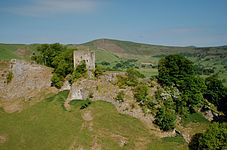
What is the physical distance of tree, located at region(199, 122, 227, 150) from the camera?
85.5ft

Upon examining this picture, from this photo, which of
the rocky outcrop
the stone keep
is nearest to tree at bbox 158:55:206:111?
the rocky outcrop

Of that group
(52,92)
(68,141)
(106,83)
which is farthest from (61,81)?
(68,141)

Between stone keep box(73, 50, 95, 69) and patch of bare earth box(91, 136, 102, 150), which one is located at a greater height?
stone keep box(73, 50, 95, 69)

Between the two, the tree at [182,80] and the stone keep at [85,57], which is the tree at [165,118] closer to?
the tree at [182,80]

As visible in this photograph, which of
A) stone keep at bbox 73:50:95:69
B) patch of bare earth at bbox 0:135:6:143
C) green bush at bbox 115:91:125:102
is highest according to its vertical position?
stone keep at bbox 73:50:95:69

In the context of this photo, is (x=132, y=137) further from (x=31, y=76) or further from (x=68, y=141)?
(x=31, y=76)

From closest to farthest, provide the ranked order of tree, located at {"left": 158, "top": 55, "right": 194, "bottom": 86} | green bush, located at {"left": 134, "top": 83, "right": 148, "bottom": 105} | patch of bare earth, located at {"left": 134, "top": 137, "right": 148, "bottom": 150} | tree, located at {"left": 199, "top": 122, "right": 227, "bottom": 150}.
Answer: tree, located at {"left": 199, "top": 122, "right": 227, "bottom": 150}, patch of bare earth, located at {"left": 134, "top": 137, "right": 148, "bottom": 150}, green bush, located at {"left": 134, "top": 83, "right": 148, "bottom": 105}, tree, located at {"left": 158, "top": 55, "right": 194, "bottom": 86}

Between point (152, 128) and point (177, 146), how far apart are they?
5.82 meters

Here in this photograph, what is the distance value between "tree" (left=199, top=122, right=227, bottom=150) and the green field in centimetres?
487

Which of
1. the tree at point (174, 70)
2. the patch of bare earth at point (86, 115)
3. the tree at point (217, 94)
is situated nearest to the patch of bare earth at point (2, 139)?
the patch of bare earth at point (86, 115)

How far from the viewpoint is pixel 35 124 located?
32.3 m

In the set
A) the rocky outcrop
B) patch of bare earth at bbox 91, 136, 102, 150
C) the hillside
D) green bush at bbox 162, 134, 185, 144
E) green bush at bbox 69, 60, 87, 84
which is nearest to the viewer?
patch of bare earth at bbox 91, 136, 102, 150

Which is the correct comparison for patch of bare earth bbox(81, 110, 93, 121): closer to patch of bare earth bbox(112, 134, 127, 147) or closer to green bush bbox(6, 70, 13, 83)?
patch of bare earth bbox(112, 134, 127, 147)

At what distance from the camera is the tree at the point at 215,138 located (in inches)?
1026
